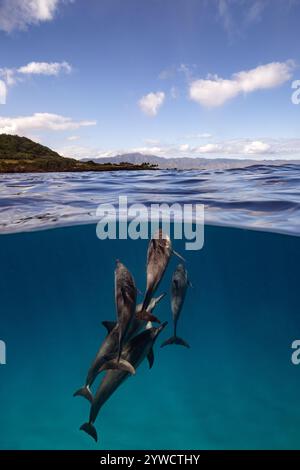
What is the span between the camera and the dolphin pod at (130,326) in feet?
15.3

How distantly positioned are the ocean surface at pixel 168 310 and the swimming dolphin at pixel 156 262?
22.4 ft

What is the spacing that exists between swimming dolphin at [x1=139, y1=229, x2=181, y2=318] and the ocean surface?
6814mm

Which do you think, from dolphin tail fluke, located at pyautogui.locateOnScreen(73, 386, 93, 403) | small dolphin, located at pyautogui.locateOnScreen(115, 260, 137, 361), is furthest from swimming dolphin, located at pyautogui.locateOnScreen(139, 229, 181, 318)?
dolphin tail fluke, located at pyautogui.locateOnScreen(73, 386, 93, 403)

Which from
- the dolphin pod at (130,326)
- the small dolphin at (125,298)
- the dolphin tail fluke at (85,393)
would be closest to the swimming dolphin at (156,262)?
the dolphin pod at (130,326)

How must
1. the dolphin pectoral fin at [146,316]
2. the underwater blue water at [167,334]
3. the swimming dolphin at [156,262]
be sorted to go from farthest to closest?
the underwater blue water at [167,334] → the swimming dolphin at [156,262] → the dolphin pectoral fin at [146,316]

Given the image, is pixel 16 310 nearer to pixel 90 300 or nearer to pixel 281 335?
pixel 90 300

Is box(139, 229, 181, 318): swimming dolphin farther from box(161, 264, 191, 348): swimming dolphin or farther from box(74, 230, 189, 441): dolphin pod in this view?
box(161, 264, 191, 348): swimming dolphin

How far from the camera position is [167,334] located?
69.0 feet

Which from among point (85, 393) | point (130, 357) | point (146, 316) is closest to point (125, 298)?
point (146, 316)

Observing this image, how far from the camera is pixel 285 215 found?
11195 millimetres

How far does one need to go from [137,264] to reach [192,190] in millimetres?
6642

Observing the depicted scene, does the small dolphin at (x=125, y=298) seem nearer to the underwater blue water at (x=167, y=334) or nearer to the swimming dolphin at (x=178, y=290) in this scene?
the swimming dolphin at (x=178, y=290)

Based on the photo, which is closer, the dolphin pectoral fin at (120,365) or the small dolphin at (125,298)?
the small dolphin at (125,298)

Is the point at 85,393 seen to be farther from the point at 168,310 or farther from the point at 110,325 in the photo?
the point at 168,310
